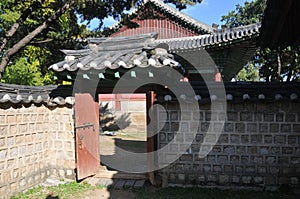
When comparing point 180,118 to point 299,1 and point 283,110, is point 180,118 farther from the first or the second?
point 299,1

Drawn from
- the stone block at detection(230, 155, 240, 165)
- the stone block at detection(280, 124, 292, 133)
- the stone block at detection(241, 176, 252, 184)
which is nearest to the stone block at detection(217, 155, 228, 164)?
the stone block at detection(230, 155, 240, 165)

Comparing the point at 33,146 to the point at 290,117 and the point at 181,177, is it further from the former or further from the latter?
the point at 290,117

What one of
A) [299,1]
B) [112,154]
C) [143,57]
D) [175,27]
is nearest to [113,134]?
[112,154]

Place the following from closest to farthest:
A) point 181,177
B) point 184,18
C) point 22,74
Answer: point 181,177
point 22,74
point 184,18

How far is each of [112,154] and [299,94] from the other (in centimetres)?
627

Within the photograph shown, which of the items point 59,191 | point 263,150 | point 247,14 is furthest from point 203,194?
point 247,14

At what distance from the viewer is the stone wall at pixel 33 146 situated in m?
4.67

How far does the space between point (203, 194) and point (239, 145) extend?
122cm

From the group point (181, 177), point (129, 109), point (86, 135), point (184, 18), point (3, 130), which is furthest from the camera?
point (129, 109)

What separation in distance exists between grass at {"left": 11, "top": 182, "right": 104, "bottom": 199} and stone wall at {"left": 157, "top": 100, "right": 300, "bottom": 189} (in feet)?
5.70

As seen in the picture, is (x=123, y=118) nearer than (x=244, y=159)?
No

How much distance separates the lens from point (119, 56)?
17.6ft

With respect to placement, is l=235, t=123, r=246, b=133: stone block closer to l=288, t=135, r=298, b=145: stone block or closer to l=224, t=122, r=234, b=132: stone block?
l=224, t=122, r=234, b=132: stone block

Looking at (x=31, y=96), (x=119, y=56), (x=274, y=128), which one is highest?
(x=119, y=56)
